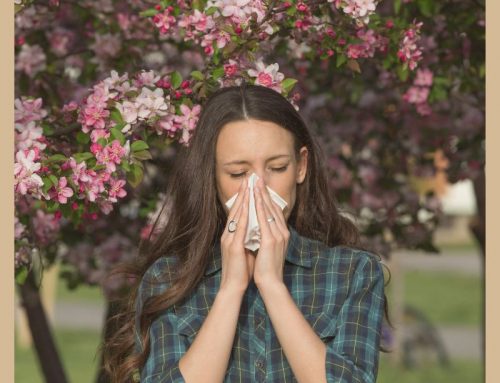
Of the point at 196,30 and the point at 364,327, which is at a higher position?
the point at 196,30

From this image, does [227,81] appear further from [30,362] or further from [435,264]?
[435,264]

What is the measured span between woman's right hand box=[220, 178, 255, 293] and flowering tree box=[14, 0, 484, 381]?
83cm

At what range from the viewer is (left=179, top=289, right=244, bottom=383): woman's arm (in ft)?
10.3

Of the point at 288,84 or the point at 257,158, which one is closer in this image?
the point at 257,158

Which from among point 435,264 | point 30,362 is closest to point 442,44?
point 30,362

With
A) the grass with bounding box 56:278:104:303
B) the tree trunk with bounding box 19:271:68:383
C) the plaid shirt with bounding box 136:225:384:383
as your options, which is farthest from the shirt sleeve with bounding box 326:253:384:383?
the grass with bounding box 56:278:104:303

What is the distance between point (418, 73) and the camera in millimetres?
4957

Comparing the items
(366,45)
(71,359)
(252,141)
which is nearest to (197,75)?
(366,45)

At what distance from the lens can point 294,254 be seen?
346cm

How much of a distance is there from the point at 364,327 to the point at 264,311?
0.30 metres

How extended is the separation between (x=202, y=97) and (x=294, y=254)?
88cm

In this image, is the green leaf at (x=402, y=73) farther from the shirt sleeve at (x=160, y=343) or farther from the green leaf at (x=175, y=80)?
the shirt sleeve at (x=160, y=343)

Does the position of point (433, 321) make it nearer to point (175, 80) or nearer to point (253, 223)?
point (175, 80)

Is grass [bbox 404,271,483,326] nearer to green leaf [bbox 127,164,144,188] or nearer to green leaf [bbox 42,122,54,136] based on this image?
green leaf [bbox 42,122,54,136]
